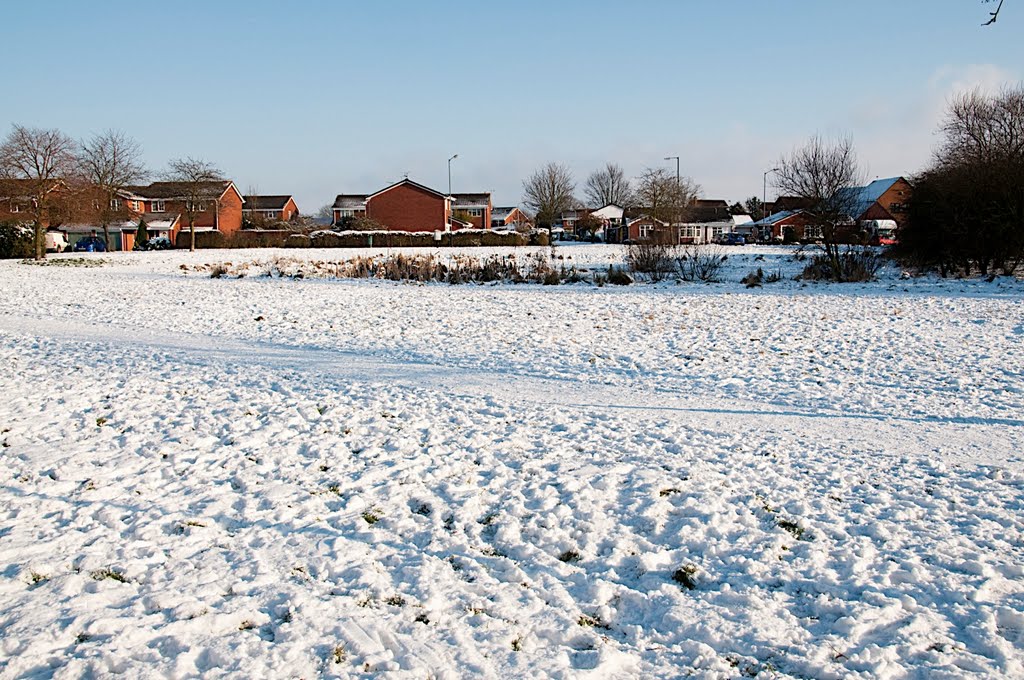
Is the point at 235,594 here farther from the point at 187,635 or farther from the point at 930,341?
the point at 930,341

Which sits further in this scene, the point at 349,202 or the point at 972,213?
the point at 349,202

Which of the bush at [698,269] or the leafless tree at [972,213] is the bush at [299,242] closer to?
the bush at [698,269]

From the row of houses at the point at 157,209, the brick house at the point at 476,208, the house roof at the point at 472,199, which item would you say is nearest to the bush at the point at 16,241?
the row of houses at the point at 157,209

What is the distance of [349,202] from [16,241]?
44307 millimetres

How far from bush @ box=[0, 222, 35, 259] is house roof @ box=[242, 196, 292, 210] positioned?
4110cm

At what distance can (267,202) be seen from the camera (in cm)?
8519

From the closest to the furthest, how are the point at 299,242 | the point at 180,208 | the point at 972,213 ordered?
the point at 972,213 → the point at 299,242 → the point at 180,208

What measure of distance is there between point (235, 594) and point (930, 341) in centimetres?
1086

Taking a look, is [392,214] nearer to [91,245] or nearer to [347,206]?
[347,206]

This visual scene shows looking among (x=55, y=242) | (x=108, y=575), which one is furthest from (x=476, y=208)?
(x=108, y=575)

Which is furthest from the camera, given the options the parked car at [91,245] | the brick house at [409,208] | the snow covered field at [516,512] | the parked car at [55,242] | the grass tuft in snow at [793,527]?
the brick house at [409,208]

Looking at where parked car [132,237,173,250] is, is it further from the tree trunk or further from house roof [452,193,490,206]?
house roof [452,193,490,206]

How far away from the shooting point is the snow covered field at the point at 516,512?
3535 mm

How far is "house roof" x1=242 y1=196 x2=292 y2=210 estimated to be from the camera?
81.1m
